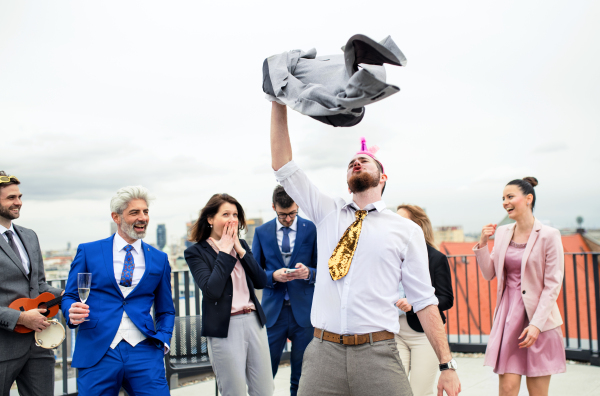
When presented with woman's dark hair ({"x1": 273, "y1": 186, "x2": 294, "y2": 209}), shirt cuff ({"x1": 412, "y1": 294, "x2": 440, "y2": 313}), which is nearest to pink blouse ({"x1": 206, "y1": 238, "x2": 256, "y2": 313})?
woman's dark hair ({"x1": 273, "y1": 186, "x2": 294, "y2": 209})

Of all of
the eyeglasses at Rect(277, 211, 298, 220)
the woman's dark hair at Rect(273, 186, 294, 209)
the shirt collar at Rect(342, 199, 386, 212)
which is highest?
the woman's dark hair at Rect(273, 186, 294, 209)

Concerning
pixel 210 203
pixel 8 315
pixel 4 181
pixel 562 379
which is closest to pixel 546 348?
pixel 562 379

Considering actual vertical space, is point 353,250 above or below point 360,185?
below

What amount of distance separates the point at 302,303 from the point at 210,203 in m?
1.14

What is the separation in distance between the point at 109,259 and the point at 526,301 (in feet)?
9.81

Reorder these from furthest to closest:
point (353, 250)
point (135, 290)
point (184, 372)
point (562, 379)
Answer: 1. point (562, 379)
2. point (184, 372)
3. point (135, 290)
4. point (353, 250)

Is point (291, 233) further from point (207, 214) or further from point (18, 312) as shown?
point (18, 312)

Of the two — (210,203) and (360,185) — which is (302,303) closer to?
(210,203)

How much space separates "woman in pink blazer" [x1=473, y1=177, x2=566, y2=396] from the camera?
10.5 feet

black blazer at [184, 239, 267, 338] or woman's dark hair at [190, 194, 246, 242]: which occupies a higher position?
woman's dark hair at [190, 194, 246, 242]

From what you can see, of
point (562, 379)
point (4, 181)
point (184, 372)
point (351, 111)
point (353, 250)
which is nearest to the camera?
point (351, 111)

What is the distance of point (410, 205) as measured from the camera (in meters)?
3.79

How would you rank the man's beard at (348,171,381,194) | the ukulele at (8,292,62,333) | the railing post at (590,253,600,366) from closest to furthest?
the man's beard at (348,171,381,194)
the ukulele at (8,292,62,333)
the railing post at (590,253,600,366)

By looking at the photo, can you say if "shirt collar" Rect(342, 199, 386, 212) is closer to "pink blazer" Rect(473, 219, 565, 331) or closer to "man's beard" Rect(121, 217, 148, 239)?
"man's beard" Rect(121, 217, 148, 239)
